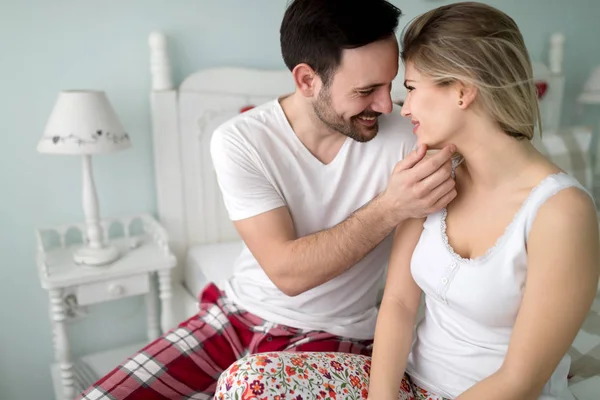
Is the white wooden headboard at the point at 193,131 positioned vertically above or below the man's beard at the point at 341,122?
below

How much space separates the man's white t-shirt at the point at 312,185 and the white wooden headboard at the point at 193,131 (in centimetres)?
74

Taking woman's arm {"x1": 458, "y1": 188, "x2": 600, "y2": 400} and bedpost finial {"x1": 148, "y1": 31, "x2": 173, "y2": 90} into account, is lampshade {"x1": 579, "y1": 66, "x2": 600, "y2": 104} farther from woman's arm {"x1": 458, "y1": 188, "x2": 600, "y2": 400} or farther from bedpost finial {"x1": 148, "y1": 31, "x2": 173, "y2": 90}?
woman's arm {"x1": 458, "y1": 188, "x2": 600, "y2": 400}

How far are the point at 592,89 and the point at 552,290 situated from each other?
7.23 ft

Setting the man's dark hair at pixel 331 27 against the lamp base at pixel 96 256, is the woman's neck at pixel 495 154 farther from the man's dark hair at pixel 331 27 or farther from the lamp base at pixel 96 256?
the lamp base at pixel 96 256

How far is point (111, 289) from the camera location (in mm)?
1891

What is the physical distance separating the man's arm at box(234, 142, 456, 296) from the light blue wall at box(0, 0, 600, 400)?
95 cm

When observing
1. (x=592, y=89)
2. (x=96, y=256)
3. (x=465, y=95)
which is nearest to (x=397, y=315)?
(x=465, y=95)

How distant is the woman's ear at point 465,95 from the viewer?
3.24 feet

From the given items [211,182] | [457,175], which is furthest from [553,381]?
[211,182]

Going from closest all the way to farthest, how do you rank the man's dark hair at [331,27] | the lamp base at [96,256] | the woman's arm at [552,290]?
the woman's arm at [552,290], the man's dark hair at [331,27], the lamp base at [96,256]

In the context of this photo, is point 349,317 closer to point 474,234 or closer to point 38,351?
point 474,234

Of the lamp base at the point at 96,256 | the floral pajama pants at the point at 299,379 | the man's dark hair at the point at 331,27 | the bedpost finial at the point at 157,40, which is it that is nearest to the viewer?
the floral pajama pants at the point at 299,379

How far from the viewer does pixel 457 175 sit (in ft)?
3.76

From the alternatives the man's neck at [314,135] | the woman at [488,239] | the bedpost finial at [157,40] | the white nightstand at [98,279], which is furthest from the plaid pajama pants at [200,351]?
the bedpost finial at [157,40]
